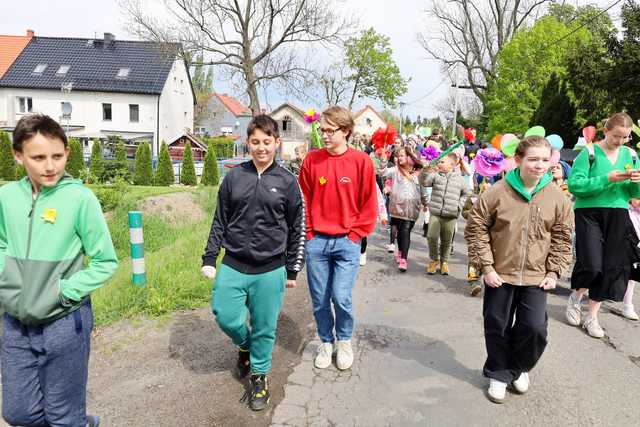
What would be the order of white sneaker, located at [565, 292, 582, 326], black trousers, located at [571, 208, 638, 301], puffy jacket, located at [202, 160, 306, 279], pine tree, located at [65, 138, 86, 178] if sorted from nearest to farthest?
puffy jacket, located at [202, 160, 306, 279] → black trousers, located at [571, 208, 638, 301] → white sneaker, located at [565, 292, 582, 326] → pine tree, located at [65, 138, 86, 178]

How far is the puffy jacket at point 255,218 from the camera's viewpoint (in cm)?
305

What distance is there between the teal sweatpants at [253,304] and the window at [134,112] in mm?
38822

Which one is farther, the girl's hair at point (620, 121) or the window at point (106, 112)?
the window at point (106, 112)

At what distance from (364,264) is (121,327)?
3694 mm

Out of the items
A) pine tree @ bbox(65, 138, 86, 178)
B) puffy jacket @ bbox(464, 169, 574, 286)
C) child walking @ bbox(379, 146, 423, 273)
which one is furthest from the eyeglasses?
pine tree @ bbox(65, 138, 86, 178)

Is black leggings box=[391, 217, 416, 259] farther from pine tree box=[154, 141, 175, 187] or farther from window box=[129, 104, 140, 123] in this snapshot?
window box=[129, 104, 140, 123]

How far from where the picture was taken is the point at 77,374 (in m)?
2.39

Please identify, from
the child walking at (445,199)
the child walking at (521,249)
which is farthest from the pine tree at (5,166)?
the child walking at (521,249)

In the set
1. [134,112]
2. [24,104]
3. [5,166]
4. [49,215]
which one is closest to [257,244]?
[49,215]

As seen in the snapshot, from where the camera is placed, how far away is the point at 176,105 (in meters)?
42.4

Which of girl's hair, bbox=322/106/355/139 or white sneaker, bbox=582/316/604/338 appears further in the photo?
white sneaker, bbox=582/316/604/338

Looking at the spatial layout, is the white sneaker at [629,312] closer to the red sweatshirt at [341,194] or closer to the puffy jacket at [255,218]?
the red sweatshirt at [341,194]

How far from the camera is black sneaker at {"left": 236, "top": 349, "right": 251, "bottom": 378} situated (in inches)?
139

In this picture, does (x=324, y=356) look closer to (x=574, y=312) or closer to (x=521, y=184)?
(x=521, y=184)
